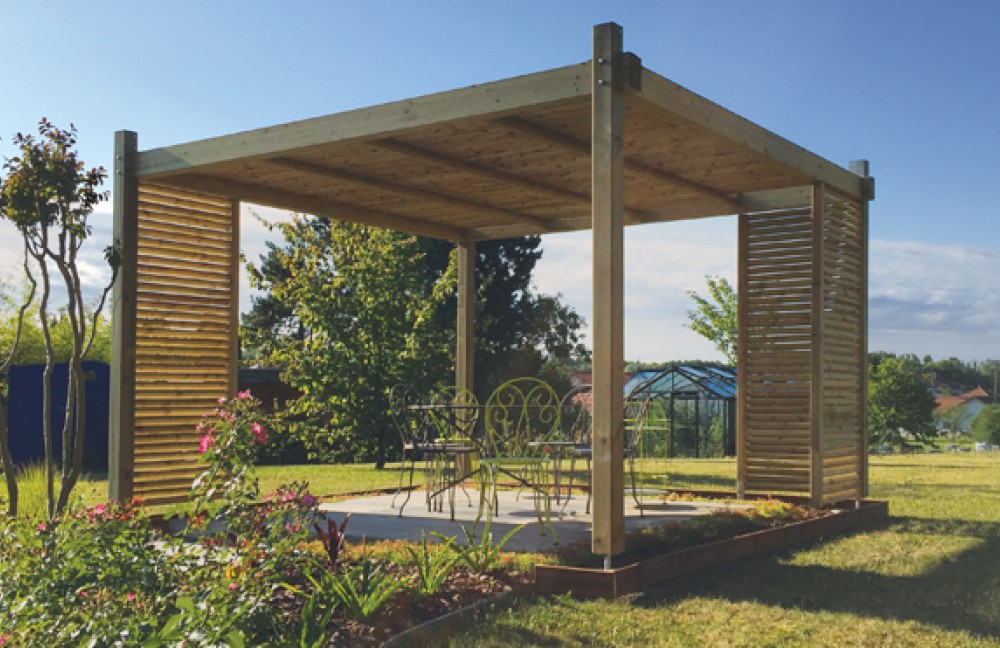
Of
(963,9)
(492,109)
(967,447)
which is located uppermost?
(963,9)

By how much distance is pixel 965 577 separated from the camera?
18.9ft

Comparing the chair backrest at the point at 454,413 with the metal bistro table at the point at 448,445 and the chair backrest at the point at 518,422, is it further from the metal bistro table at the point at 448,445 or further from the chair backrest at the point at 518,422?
the chair backrest at the point at 518,422

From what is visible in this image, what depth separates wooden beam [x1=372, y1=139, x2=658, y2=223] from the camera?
6.79 m

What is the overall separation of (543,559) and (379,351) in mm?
8053

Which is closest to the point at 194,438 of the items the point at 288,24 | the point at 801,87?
the point at 288,24

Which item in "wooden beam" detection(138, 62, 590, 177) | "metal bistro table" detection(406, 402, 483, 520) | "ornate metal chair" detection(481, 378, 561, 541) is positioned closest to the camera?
"wooden beam" detection(138, 62, 590, 177)

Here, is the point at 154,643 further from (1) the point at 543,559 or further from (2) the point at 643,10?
(2) the point at 643,10

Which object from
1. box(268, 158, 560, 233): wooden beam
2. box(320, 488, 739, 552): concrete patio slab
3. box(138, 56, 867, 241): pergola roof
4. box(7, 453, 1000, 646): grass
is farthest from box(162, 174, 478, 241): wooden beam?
box(7, 453, 1000, 646): grass

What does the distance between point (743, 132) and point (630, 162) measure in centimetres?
99

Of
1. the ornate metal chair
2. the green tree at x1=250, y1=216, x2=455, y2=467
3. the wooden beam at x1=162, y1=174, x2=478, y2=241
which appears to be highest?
the wooden beam at x1=162, y1=174, x2=478, y2=241

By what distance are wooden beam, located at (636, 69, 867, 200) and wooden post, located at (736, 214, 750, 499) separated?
819 millimetres

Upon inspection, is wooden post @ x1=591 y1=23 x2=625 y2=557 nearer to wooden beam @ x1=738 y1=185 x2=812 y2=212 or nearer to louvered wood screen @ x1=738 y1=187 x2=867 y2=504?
louvered wood screen @ x1=738 y1=187 x2=867 y2=504

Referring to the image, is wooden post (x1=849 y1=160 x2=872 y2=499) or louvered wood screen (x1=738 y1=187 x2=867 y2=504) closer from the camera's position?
louvered wood screen (x1=738 y1=187 x2=867 y2=504)

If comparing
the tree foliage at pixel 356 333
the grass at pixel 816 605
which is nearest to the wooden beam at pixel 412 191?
the tree foliage at pixel 356 333
